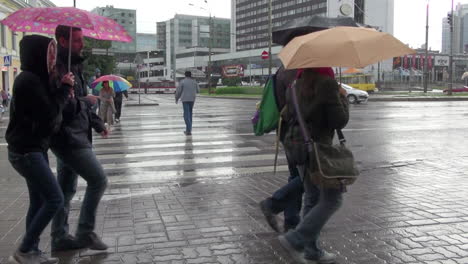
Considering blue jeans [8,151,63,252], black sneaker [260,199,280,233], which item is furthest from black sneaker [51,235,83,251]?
black sneaker [260,199,280,233]

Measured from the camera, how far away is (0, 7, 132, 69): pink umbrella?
12.5ft

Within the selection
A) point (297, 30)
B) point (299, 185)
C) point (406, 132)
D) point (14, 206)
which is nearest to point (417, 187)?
point (299, 185)

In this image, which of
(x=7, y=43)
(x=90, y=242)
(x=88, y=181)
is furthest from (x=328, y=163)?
(x=7, y=43)

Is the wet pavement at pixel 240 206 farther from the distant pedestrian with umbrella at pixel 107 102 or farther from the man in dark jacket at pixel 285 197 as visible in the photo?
the distant pedestrian with umbrella at pixel 107 102

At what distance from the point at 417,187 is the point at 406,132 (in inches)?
275

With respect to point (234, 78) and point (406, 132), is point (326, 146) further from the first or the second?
point (234, 78)

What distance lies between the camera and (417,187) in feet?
21.6

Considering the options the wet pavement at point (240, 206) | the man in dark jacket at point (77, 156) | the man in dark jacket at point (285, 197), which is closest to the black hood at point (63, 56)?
the man in dark jacket at point (77, 156)

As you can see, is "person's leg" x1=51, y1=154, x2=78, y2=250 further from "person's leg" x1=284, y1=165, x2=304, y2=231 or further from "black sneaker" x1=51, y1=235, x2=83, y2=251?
"person's leg" x1=284, y1=165, x2=304, y2=231

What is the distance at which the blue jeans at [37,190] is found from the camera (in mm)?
3588

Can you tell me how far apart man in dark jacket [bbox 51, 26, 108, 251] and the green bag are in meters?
1.49

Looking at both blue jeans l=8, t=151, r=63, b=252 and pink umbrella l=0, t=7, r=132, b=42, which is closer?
blue jeans l=8, t=151, r=63, b=252

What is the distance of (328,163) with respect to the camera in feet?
11.7

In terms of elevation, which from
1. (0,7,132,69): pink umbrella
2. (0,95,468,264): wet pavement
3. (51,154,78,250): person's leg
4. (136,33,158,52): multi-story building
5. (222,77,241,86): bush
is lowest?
(0,95,468,264): wet pavement
